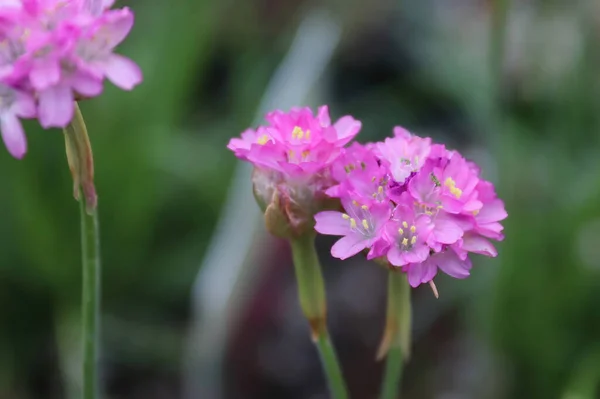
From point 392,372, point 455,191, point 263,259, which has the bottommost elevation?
point 392,372

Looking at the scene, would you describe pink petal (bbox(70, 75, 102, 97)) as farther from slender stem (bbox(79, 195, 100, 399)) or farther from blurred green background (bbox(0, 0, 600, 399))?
blurred green background (bbox(0, 0, 600, 399))

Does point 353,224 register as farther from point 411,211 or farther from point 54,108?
point 54,108

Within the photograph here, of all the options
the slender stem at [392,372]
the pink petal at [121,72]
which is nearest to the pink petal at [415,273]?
the slender stem at [392,372]

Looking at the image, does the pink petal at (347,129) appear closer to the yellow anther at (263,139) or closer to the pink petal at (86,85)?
the yellow anther at (263,139)

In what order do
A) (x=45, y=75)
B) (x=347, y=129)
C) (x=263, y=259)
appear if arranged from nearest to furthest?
(x=45, y=75), (x=347, y=129), (x=263, y=259)

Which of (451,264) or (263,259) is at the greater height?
(263,259)

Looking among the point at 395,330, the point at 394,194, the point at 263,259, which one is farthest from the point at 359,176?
the point at 263,259

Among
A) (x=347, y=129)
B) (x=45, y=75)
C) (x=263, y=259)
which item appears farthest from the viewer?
(x=263, y=259)
